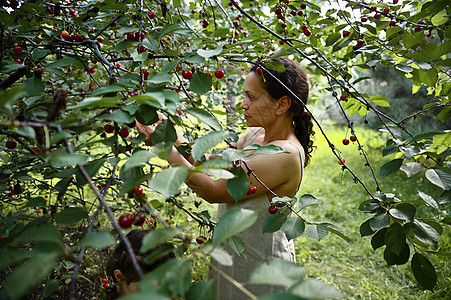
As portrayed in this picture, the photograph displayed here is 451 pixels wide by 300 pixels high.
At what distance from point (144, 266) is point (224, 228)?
817 mm

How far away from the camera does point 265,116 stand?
5.12 feet

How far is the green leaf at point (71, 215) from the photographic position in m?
0.69

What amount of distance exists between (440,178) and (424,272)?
1.01 ft

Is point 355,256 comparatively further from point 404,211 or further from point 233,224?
point 233,224

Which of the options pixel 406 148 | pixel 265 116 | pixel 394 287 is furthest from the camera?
pixel 394 287

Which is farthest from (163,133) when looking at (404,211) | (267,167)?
(404,211)

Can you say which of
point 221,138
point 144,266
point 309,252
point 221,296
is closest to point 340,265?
point 309,252

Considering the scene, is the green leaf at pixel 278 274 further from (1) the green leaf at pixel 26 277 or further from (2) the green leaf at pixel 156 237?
(1) the green leaf at pixel 26 277

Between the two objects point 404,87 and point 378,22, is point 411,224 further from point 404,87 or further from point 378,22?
point 404,87

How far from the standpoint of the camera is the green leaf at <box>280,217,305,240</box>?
844 mm

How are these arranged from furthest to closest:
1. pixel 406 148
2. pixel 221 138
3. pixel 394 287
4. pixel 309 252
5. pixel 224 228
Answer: pixel 309 252, pixel 394 287, pixel 406 148, pixel 221 138, pixel 224 228

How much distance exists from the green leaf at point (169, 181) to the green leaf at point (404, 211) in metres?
0.76

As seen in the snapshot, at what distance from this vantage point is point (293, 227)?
863mm

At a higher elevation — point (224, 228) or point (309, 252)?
point (224, 228)
